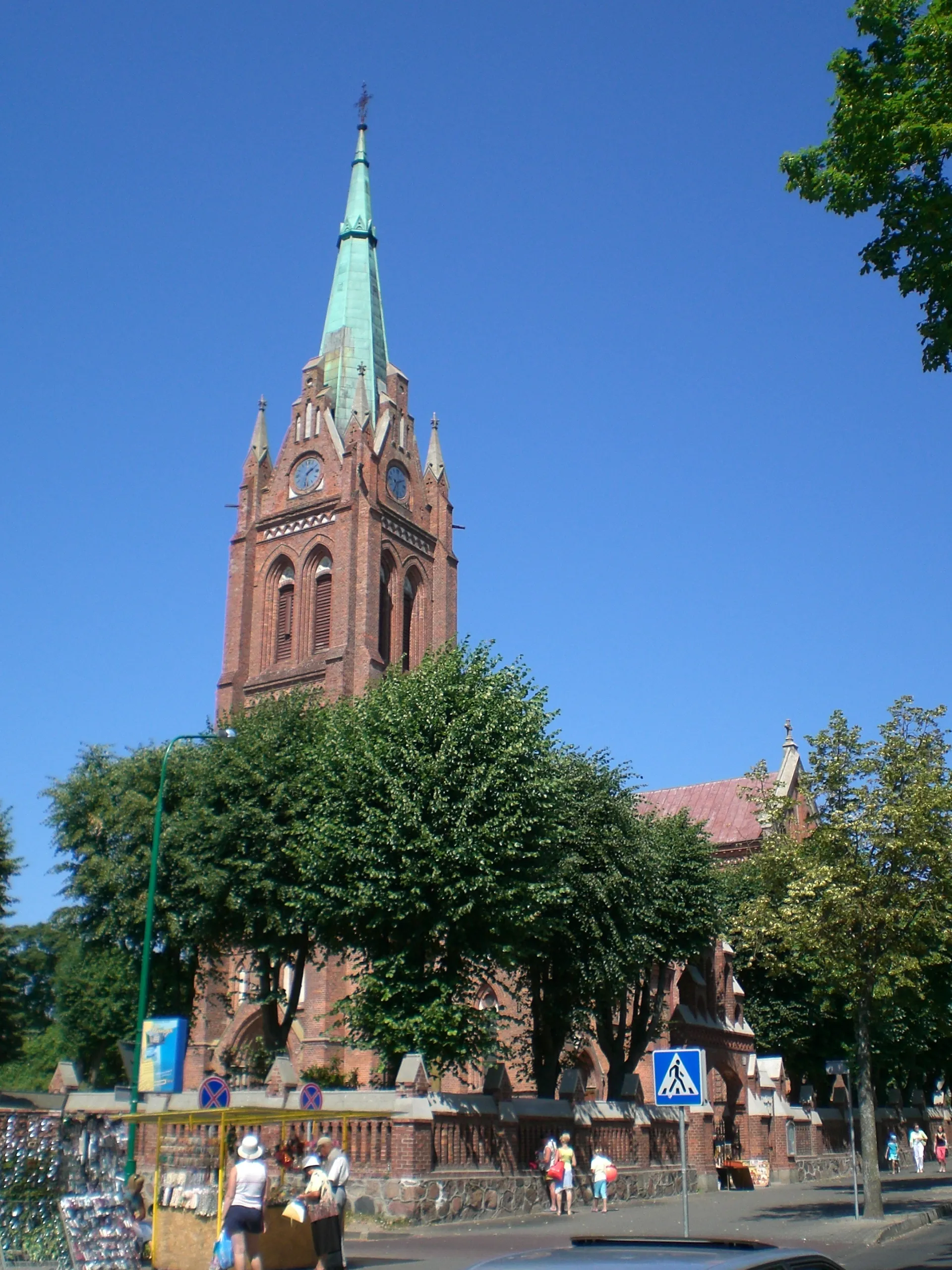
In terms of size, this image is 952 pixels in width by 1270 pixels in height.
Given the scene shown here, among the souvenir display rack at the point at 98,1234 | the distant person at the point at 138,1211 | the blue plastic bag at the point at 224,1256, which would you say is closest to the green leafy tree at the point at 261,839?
the distant person at the point at 138,1211

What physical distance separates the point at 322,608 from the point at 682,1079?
139ft

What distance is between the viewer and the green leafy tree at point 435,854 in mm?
26844

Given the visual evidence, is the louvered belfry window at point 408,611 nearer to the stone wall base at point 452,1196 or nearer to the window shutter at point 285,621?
the window shutter at point 285,621

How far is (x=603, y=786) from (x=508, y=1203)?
12302mm

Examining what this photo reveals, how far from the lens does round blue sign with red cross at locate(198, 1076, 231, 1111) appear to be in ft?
63.2

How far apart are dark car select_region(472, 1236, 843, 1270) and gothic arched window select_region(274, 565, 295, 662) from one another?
166 ft

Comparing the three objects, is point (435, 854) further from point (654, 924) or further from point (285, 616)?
point (285, 616)

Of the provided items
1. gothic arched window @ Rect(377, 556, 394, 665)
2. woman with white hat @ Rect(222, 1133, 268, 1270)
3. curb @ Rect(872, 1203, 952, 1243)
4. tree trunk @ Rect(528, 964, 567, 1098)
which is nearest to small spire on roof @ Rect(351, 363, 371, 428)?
gothic arched window @ Rect(377, 556, 394, 665)

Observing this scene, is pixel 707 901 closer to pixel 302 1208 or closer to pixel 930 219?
pixel 302 1208

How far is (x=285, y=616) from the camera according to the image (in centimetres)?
5731

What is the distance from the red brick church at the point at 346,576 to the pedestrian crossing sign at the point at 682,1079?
2955 cm

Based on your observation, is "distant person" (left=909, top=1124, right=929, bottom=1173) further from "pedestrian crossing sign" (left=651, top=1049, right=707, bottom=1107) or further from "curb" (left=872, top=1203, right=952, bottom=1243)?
"pedestrian crossing sign" (left=651, top=1049, right=707, bottom=1107)

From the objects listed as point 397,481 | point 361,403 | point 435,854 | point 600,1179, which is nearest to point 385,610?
point 397,481

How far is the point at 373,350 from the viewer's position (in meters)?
65.4
